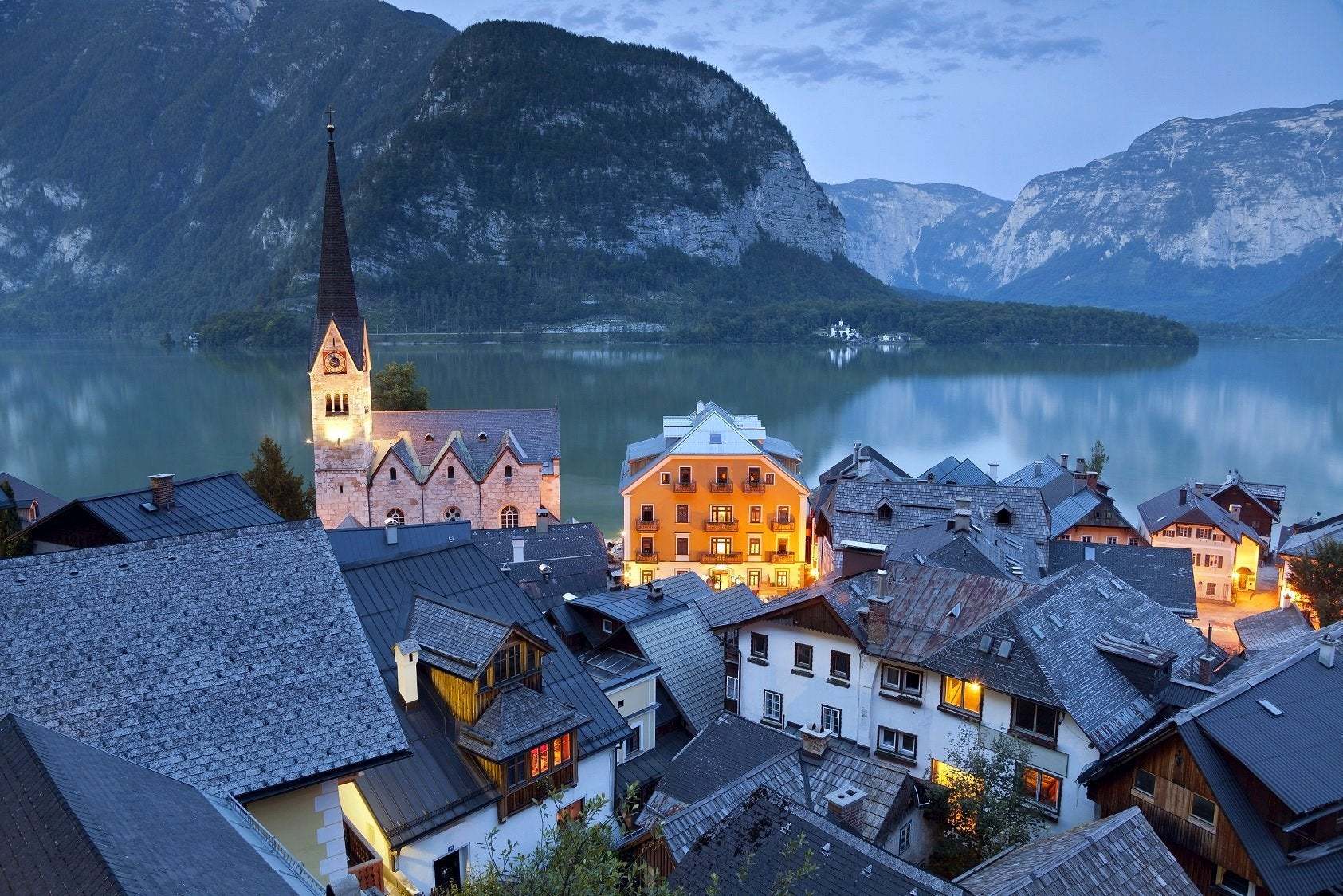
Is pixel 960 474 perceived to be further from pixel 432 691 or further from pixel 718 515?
pixel 432 691

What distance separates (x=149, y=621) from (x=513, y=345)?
18487cm

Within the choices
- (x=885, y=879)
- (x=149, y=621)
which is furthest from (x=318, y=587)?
(x=885, y=879)

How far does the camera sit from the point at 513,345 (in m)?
192

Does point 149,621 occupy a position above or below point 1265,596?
above

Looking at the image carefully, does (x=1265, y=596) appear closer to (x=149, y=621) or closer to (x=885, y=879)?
(x=885, y=879)

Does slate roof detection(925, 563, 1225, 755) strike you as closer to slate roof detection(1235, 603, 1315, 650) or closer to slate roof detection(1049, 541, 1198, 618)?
slate roof detection(1235, 603, 1315, 650)

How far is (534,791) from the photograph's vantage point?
50.4 feet

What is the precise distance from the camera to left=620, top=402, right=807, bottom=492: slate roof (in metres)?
43.2

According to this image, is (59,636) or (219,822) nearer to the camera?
(219,822)

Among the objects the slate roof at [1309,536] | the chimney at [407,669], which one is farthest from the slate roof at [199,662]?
the slate roof at [1309,536]

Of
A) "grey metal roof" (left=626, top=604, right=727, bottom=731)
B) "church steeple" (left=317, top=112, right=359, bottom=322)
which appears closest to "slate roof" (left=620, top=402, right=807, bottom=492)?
"grey metal roof" (left=626, top=604, right=727, bottom=731)

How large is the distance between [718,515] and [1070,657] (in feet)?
78.5

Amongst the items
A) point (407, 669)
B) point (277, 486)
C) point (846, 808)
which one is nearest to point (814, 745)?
point (846, 808)

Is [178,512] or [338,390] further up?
[338,390]
